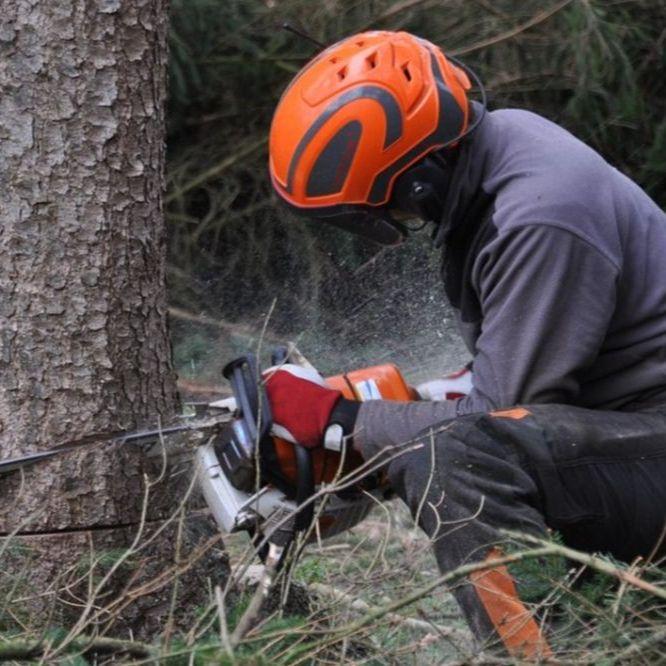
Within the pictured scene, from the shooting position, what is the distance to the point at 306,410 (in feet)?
10.0

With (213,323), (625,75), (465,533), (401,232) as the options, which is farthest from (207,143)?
(465,533)

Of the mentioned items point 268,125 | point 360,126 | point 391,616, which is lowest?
point 268,125

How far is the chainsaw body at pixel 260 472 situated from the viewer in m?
3.03

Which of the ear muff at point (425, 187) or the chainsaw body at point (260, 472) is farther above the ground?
the ear muff at point (425, 187)

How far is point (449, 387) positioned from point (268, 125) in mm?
3496

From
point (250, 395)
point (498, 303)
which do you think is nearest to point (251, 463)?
point (250, 395)

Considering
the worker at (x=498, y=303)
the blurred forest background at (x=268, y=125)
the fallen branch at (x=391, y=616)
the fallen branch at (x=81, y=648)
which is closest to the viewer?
the fallen branch at (x=81, y=648)

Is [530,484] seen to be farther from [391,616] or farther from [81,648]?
[81,648]

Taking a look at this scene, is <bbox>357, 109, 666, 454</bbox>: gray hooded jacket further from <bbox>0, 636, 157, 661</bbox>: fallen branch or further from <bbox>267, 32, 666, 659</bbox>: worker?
<bbox>0, 636, 157, 661</bbox>: fallen branch

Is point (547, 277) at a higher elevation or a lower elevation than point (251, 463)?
higher

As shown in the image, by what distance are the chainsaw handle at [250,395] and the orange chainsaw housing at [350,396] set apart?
75 millimetres

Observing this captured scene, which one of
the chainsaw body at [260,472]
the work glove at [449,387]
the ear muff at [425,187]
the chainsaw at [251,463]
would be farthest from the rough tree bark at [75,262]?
the work glove at [449,387]

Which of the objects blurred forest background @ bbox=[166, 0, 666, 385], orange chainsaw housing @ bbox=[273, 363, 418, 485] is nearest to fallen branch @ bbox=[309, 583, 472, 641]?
orange chainsaw housing @ bbox=[273, 363, 418, 485]

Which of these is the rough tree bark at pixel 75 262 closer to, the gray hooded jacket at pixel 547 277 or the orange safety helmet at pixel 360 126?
the orange safety helmet at pixel 360 126
